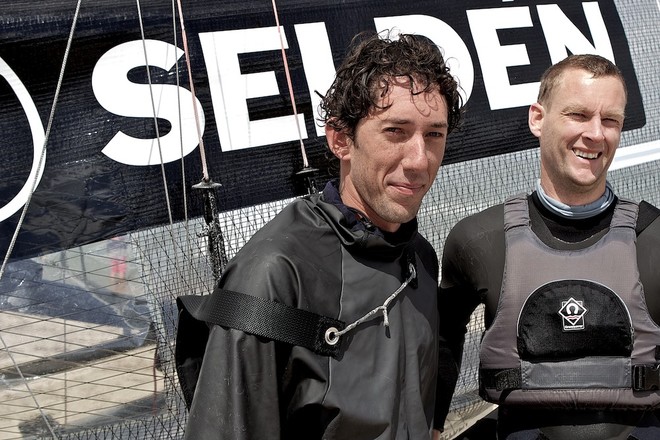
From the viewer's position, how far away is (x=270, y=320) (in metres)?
1.50

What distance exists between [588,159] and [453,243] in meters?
0.43

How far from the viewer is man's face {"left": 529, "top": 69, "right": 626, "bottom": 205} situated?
6.84ft

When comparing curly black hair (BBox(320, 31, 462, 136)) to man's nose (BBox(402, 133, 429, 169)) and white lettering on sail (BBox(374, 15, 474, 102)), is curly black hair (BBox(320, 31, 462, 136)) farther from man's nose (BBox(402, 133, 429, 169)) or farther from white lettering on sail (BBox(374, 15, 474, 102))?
white lettering on sail (BBox(374, 15, 474, 102))

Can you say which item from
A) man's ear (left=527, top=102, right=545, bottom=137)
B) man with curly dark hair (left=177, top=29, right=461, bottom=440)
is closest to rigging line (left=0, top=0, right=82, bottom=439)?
man with curly dark hair (left=177, top=29, right=461, bottom=440)

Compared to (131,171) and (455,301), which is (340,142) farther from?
(131,171)

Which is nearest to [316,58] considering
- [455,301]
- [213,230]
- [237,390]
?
[213,230]

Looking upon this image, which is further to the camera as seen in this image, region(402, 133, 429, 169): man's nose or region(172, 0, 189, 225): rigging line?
region(172, 0, 189, 225): rigging line

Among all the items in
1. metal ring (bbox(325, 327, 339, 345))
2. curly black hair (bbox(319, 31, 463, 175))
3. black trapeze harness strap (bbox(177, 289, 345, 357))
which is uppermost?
curly black hair (bbox(319, 31, 463, 175))

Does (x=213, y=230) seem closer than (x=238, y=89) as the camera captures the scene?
Yes

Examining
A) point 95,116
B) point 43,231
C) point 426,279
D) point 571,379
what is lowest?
point 571,379

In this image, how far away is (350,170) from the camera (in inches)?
70.2

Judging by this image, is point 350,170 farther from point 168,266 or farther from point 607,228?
point 168,266

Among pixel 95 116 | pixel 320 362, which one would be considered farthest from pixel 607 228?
pixel 95 116

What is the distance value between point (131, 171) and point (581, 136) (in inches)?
59.7
